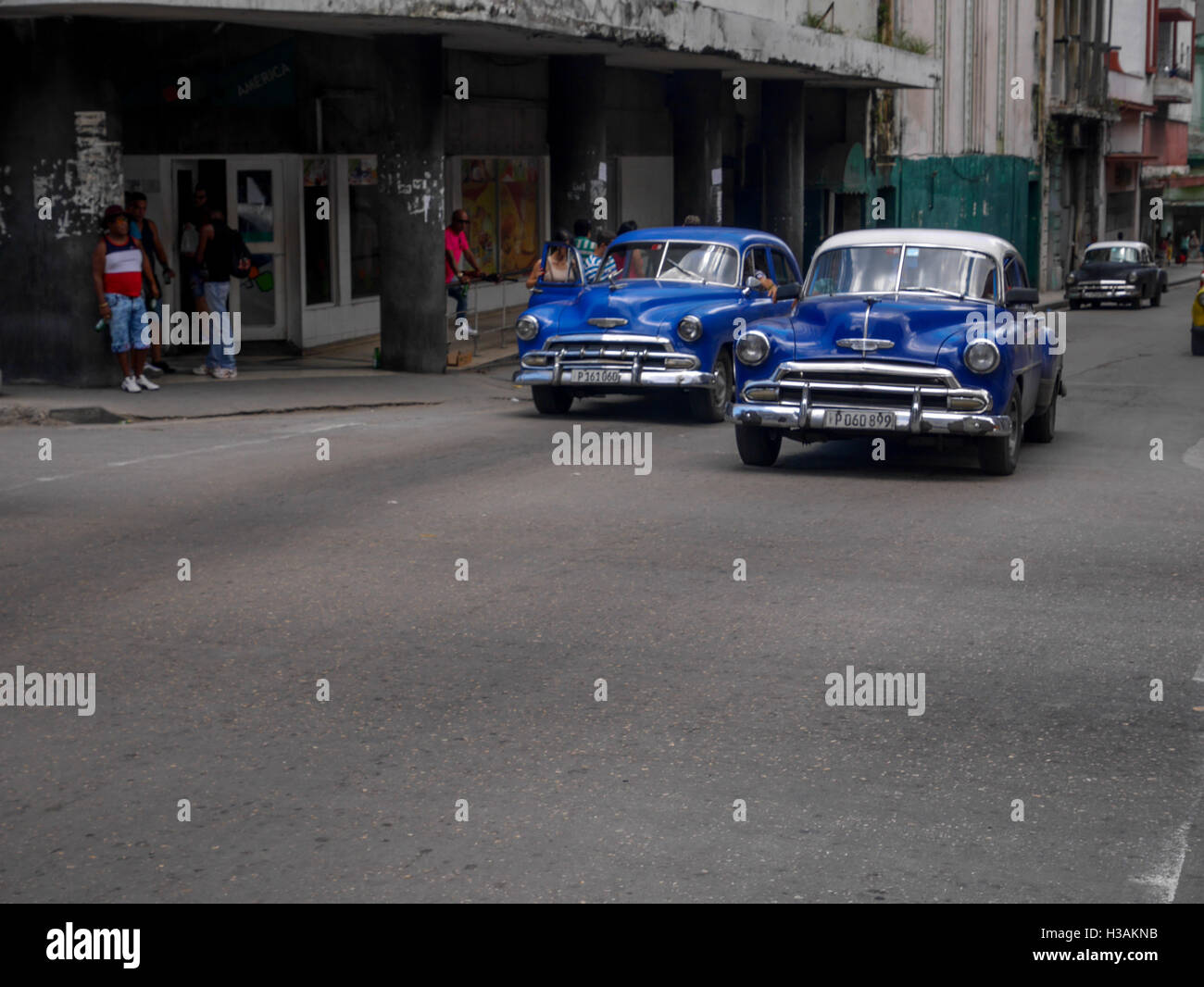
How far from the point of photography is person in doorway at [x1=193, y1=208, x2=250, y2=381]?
1878 cm

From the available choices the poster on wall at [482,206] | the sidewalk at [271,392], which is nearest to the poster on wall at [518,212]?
the poster on wall at [482,206]

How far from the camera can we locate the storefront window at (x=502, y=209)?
2688 centimetres

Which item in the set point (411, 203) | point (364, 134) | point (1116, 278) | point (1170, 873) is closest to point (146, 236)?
point (411, 203)

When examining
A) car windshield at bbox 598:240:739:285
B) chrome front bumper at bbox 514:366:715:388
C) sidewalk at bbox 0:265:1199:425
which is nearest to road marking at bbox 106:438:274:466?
sidewalk at bbox 0:265:1199:425

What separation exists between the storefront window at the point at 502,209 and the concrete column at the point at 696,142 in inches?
98.9

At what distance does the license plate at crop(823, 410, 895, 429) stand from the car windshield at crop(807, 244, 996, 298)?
1395mm

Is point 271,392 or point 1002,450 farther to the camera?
point 271,392

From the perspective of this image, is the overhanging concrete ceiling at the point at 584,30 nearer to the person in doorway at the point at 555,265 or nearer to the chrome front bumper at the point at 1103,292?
the person in doorway at the point at 555,265

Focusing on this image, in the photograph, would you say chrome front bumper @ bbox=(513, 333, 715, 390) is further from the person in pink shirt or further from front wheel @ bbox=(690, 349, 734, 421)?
the person in pink shirt

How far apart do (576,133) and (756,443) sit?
11681 millimetres

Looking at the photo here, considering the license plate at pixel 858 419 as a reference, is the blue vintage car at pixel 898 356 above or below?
above

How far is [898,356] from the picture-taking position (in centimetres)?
1227

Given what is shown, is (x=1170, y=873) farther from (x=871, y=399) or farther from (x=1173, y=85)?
(x=1173, y=85)
